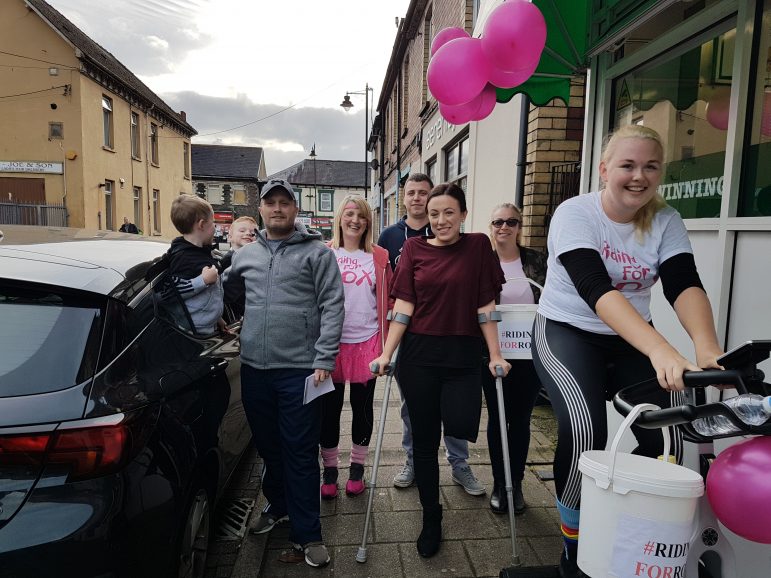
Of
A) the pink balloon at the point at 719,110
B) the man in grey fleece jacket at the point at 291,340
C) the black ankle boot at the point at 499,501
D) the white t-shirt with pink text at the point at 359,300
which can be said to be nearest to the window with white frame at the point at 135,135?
the white t-shirt with pink text at the point at 359,300

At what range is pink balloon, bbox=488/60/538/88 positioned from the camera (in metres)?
3.46

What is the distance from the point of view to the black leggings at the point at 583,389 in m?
1.87

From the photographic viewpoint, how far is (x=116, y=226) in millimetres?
22469

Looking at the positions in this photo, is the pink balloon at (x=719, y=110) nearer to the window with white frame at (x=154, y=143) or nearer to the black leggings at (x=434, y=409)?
the black leggings at (x=434, y=409)

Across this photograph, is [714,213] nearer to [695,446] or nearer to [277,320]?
[695,446]

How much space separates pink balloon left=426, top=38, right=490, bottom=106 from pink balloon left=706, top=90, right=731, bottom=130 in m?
1.36

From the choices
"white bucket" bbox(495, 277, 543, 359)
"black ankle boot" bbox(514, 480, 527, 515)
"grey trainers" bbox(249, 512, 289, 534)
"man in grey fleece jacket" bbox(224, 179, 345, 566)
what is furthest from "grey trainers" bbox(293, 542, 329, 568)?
"white bucket" bbox(495, 277, 543, 359)

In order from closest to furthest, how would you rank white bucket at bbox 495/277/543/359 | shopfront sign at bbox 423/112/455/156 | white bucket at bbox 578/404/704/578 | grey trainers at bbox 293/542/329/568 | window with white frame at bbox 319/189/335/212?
white bucket at bbox 578/404/704/578 → grey trainers at bbox 293/542/329/568 → white bucket at bbox 495/277/543/359 → shopfront sign at bbox 423/112/455/156 → window with white frame at bbox 319/189/335/212

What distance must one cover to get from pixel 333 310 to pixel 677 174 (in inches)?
89.1

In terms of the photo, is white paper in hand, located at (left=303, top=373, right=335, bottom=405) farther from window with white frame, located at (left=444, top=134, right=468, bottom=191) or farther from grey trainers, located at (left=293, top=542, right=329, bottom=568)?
window with white frame, located at (left=444, top=134, right=468, bottom=191)

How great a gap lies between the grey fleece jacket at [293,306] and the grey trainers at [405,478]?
52.2 inches

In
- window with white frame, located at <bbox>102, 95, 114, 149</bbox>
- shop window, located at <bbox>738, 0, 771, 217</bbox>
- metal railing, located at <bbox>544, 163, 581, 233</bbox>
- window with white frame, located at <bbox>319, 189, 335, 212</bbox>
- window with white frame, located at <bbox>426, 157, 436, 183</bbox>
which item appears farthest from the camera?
window with white frame, located at <bbox>319, 189, 335, 212</bbox>

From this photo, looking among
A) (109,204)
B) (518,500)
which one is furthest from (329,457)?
(109,204)

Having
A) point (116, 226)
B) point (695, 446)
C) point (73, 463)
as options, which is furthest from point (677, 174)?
point (116, 226)
